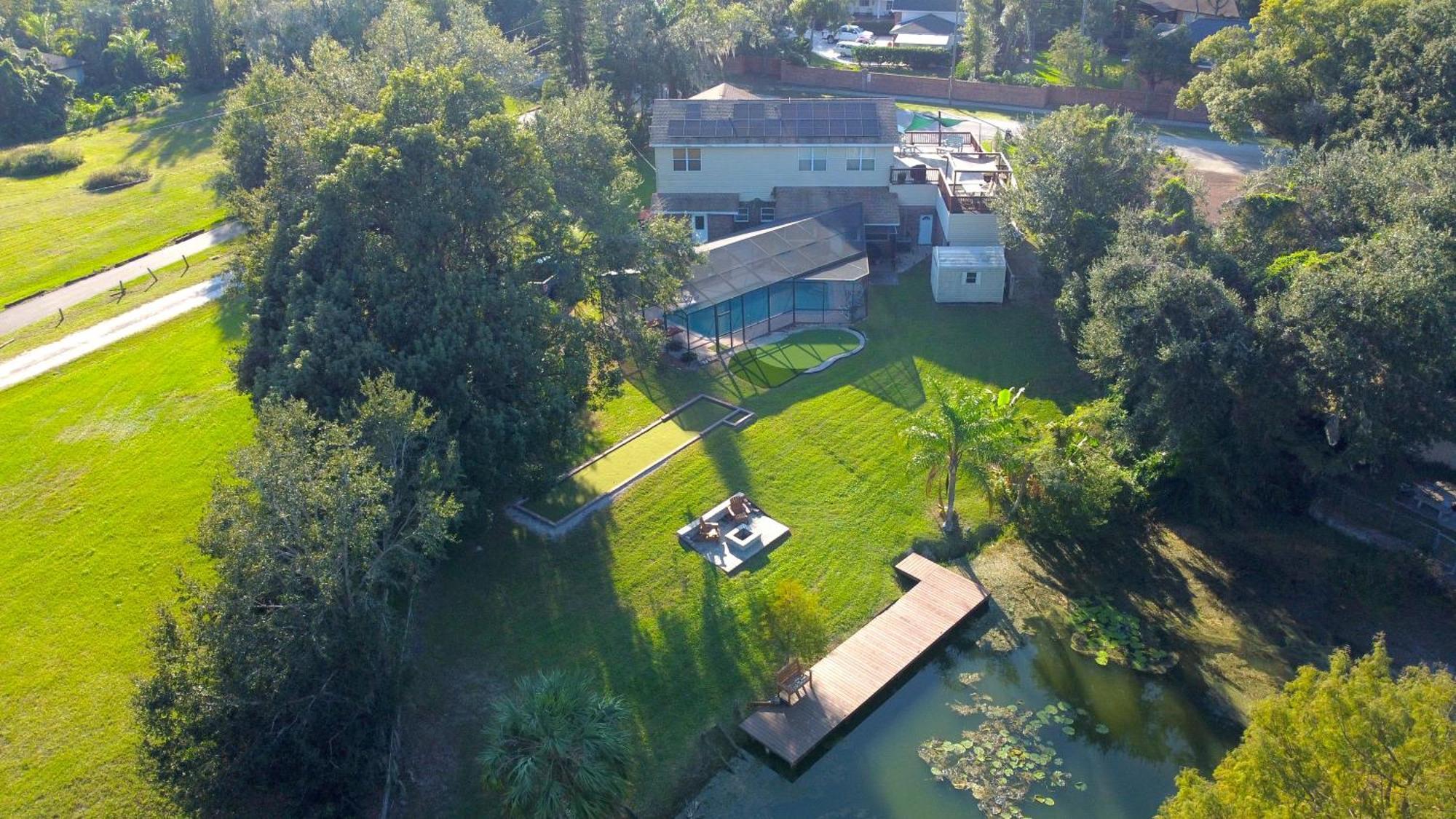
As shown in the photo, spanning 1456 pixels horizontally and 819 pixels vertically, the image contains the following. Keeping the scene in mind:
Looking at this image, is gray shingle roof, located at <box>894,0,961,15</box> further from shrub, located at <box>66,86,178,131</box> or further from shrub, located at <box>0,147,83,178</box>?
shrub, located at <box>0,147,83,178</box>

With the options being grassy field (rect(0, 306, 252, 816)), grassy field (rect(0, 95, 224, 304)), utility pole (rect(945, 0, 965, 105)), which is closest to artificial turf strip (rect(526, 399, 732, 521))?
grassy field (rect(0, 306, 252, 816))

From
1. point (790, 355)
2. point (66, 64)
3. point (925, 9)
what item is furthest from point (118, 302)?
point (925, 9)

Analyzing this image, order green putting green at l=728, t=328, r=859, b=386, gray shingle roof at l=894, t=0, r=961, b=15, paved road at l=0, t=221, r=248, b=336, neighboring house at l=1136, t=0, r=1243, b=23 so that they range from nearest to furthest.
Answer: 1. green putting green at l=728, t=328, r=859, b=386
2. paved road at l=0, t=221, r=248, b=336
3. neighboring house at l=1136, t=0, r=1243, b=23
4. gray shingle roof at l=894, t=0, r=961, b=15

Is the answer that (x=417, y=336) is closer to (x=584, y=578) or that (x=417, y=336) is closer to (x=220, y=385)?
(x=584, y=578)

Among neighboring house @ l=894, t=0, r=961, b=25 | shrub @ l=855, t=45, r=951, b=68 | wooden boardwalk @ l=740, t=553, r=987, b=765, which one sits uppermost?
neighboring house @ l=894, t=0, r=961, b=25

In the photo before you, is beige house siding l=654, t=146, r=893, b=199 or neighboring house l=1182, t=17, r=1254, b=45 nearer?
beige house siding l=654, t=146, r=893, b=199

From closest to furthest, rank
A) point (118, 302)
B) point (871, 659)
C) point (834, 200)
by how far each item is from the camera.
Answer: point (871, 659), point (118, 302), point (834, 200)

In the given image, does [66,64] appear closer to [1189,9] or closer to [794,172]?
[794,172]

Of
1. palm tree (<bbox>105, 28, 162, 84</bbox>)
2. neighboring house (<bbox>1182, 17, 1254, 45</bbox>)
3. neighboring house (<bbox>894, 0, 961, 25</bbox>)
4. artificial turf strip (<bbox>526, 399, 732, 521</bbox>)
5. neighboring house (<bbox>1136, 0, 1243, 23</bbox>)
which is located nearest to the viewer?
artificial turf strip (<bbox>526, 399, 732, 521</bbox>)
